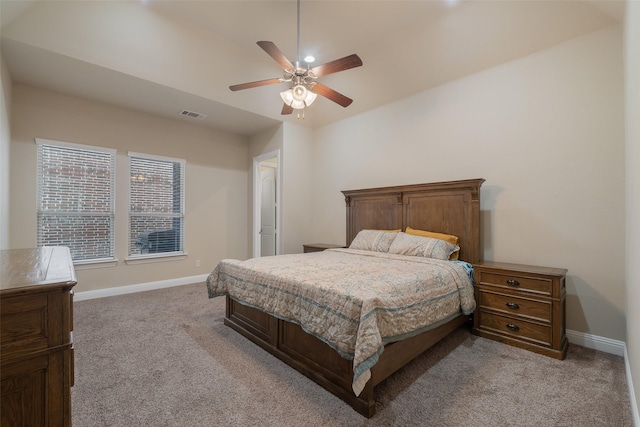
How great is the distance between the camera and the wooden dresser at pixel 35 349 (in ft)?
3.10

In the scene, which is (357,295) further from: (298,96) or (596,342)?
(596,342)

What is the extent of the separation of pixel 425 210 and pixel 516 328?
63.5 inches

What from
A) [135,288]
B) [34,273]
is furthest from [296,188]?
[34,273]

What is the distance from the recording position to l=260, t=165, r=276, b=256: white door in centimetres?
600

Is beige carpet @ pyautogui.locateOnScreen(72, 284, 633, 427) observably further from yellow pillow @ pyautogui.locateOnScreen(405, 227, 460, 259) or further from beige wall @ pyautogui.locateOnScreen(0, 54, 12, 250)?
beige wall @ pyautogui.locateOnScreen(0, 54, 12, 250)

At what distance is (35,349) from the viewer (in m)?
0.99

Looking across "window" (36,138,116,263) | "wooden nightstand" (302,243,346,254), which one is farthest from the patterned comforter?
"window" (36,138,116,263)

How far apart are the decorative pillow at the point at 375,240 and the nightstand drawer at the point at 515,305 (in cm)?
120

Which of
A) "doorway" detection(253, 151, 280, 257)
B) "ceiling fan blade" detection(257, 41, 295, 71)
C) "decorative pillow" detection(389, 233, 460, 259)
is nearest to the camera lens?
"ceiling fan blade" detection(257, 41, 295, 71)

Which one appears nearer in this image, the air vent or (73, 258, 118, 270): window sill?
(73, 258, 118, 270): window sill

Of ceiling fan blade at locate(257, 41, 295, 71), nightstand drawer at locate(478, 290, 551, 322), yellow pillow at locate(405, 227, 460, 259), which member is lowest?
nightstand drawer at locate(478, 290, 551, 322)

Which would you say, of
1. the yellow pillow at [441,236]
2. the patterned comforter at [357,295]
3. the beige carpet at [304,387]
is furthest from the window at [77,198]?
the yellow pillow at [441,236]

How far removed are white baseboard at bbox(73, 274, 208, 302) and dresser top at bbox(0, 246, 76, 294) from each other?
3044 mm

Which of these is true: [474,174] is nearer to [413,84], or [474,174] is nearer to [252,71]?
[413,84]
